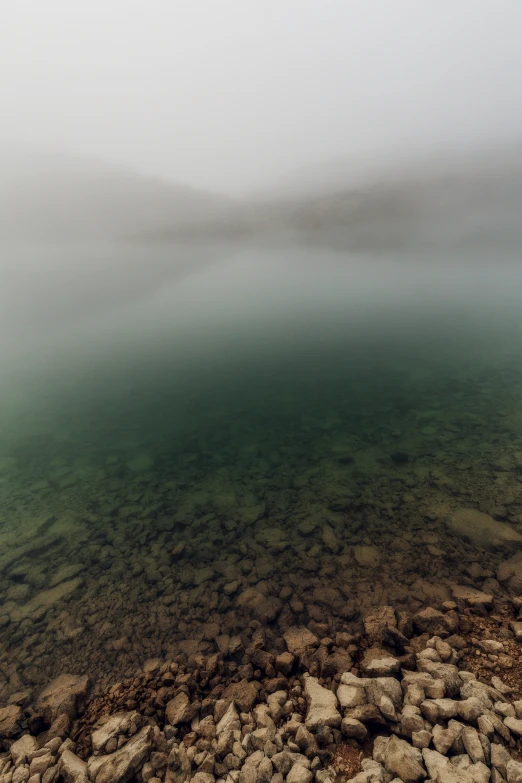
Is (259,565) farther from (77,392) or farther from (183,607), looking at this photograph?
(77,392)

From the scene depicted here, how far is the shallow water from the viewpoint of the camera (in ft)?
35.5

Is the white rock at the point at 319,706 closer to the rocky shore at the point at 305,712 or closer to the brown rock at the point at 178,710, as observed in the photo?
the rocky shore at the point at 305,712

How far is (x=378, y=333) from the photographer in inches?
1826

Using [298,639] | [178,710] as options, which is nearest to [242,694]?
[178,710]

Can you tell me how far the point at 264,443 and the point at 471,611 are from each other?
12682 millimetres

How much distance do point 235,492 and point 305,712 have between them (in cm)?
931

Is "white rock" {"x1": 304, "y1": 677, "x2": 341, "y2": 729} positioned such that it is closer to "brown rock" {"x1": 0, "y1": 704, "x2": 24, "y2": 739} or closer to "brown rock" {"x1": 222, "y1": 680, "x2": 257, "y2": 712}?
"brown rock" {"x1": 222, "y1": 680, "x2": 257, "y2": 712}

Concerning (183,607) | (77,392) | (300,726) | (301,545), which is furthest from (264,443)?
(77,392)

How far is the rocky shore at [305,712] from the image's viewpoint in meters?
6.42

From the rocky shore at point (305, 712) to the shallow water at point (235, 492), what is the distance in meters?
→ 0.89

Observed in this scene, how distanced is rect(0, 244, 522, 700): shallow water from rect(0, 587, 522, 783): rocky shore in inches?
35.1

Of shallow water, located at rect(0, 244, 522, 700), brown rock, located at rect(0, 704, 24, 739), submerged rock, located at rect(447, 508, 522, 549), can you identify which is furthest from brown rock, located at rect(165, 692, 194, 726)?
submerged rock, located at rect(447, 508, 522, 549)

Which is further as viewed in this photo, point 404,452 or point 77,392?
point 77,392

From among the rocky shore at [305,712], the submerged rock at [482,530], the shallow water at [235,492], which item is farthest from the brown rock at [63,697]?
the submerged rock at [482,530]
